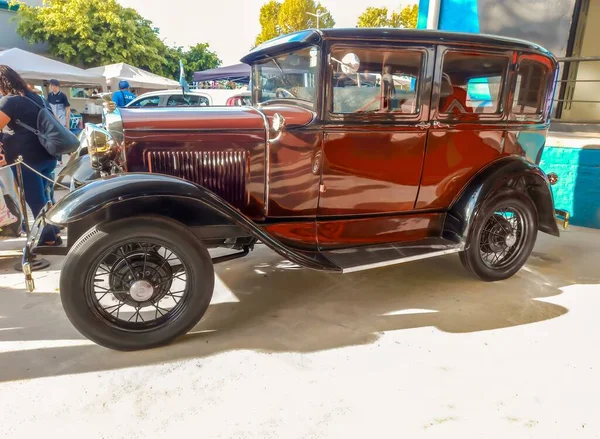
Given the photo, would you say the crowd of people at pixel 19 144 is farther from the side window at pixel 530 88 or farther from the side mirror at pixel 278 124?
the side window at pixel 530 88

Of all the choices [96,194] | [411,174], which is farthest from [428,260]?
[96,194]

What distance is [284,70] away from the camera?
3182 millimetres

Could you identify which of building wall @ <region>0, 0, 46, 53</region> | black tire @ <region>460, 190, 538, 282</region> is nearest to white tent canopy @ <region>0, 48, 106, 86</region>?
black tire @ <region>460, 190, 538, 282</region>

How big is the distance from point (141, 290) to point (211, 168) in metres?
0.91

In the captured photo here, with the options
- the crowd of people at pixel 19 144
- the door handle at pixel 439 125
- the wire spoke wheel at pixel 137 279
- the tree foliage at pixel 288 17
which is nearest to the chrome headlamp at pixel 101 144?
the wire spoke wheel at pixel 137 279

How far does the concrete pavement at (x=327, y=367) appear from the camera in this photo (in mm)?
1898

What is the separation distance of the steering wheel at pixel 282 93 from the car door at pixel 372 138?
17.9 inches

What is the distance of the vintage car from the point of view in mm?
2361

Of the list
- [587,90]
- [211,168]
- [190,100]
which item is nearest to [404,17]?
[587,90]

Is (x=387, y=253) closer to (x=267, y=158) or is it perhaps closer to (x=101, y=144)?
(x=267, y=158)

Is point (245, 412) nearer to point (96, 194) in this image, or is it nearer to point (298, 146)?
point (96, 194)

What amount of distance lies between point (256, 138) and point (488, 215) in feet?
6.31

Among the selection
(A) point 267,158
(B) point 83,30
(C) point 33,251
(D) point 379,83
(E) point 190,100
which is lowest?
(C) point 33,251

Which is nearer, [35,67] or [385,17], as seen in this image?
[35,67]
